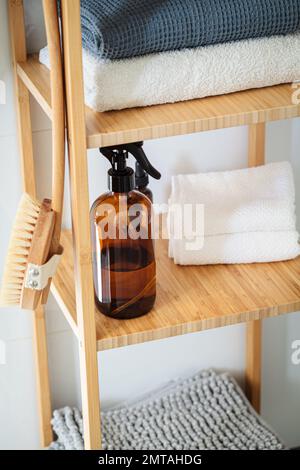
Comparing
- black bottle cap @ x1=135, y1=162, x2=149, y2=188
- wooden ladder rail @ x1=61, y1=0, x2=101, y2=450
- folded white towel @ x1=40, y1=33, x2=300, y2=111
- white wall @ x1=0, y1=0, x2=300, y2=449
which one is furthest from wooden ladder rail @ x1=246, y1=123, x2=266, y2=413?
wooden ladder rail @ x1=61, y1=0, x2=101, y2=450

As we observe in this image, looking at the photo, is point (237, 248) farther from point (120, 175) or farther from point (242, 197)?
point (120, 175)

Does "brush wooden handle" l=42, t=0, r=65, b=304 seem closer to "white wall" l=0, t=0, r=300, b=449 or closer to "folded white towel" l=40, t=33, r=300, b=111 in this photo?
"folded white towel" l=40, t=33, r=300, b=111

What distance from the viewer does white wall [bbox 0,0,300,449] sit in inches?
52.1

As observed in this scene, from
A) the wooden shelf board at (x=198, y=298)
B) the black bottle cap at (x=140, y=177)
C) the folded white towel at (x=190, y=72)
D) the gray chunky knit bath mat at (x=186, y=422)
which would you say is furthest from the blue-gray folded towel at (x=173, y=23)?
the gray chunky knit bath mat at (x=186, y=422)

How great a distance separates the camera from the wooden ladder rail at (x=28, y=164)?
1.21 m

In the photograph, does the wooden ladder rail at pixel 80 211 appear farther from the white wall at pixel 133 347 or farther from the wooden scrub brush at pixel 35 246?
the white wall at pixel 133 347

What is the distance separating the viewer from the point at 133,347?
1550mm

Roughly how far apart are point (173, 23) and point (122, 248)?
12.3 inches

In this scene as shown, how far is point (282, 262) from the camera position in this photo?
4.29ft

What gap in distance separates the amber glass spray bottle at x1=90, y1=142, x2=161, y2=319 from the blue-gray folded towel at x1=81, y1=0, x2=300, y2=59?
0.16m

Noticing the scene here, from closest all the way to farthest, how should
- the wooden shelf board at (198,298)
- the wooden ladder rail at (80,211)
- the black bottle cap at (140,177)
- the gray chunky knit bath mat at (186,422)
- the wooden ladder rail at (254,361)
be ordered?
the wooden ladder rail at (80,211) → the wooden shelf board at (198,298) → the black bottle cap at (140,177) → the gray chunky knit bath mat at (186,422) → the wooden ladder rail at (254,361)

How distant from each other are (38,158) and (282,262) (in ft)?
1.39

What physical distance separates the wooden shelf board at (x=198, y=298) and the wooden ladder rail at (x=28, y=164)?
0.47 ft
